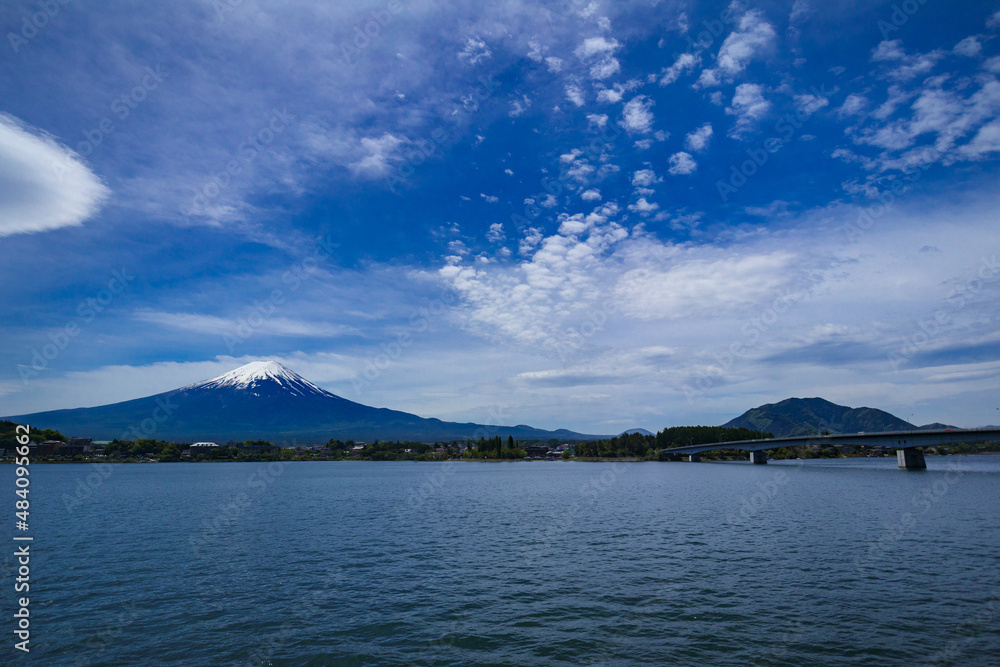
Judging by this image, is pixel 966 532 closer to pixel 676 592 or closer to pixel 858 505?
pixel 858 505

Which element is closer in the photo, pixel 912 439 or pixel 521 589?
pixel 521 589

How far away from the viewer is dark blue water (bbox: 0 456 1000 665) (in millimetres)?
20469

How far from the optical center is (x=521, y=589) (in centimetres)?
2873

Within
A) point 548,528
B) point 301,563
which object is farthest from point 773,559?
point 301,563

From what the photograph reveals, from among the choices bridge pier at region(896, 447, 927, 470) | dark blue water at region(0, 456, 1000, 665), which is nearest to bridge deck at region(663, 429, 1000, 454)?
bridge pier at region(896, 447, 927, 470)

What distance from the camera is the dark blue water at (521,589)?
20.5 meters

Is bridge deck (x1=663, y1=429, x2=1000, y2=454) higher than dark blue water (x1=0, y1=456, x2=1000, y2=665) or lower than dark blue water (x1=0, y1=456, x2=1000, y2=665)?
higher
